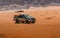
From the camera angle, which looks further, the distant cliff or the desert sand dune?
the distant cliff

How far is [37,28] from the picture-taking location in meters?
4.05

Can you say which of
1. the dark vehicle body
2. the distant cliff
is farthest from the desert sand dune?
the distant cliff

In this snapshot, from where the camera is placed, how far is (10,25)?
14.0ft

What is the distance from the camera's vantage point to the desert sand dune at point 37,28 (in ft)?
12.8

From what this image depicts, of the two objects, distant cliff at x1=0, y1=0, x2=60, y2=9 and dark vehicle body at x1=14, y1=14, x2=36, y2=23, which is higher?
distant cliff at x1=0, y1=0, x2=60, y2=9

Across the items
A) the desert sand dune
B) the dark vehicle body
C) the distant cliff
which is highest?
the distant cliff

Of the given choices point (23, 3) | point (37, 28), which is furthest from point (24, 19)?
point (23, 3)

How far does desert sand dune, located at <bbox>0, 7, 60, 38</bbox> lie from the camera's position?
389cm

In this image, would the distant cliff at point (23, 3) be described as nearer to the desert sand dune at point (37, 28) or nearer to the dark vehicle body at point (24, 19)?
the desert sand dune at point (37, 28)

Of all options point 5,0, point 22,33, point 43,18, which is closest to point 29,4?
point 5,0

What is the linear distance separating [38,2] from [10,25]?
5.52 feet

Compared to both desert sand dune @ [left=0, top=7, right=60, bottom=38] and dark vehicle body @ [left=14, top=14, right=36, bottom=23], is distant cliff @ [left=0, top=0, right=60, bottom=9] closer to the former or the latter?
desert sand dune @ [left=0, top=7, right=60, bottom=38]

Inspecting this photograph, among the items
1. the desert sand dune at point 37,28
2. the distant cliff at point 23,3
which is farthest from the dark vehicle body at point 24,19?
the distant cliff at point 23,3

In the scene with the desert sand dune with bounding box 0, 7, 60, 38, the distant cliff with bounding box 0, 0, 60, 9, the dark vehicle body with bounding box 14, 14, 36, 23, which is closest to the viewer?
the desert sand dune with bounding box 0, 7, 60, 38
